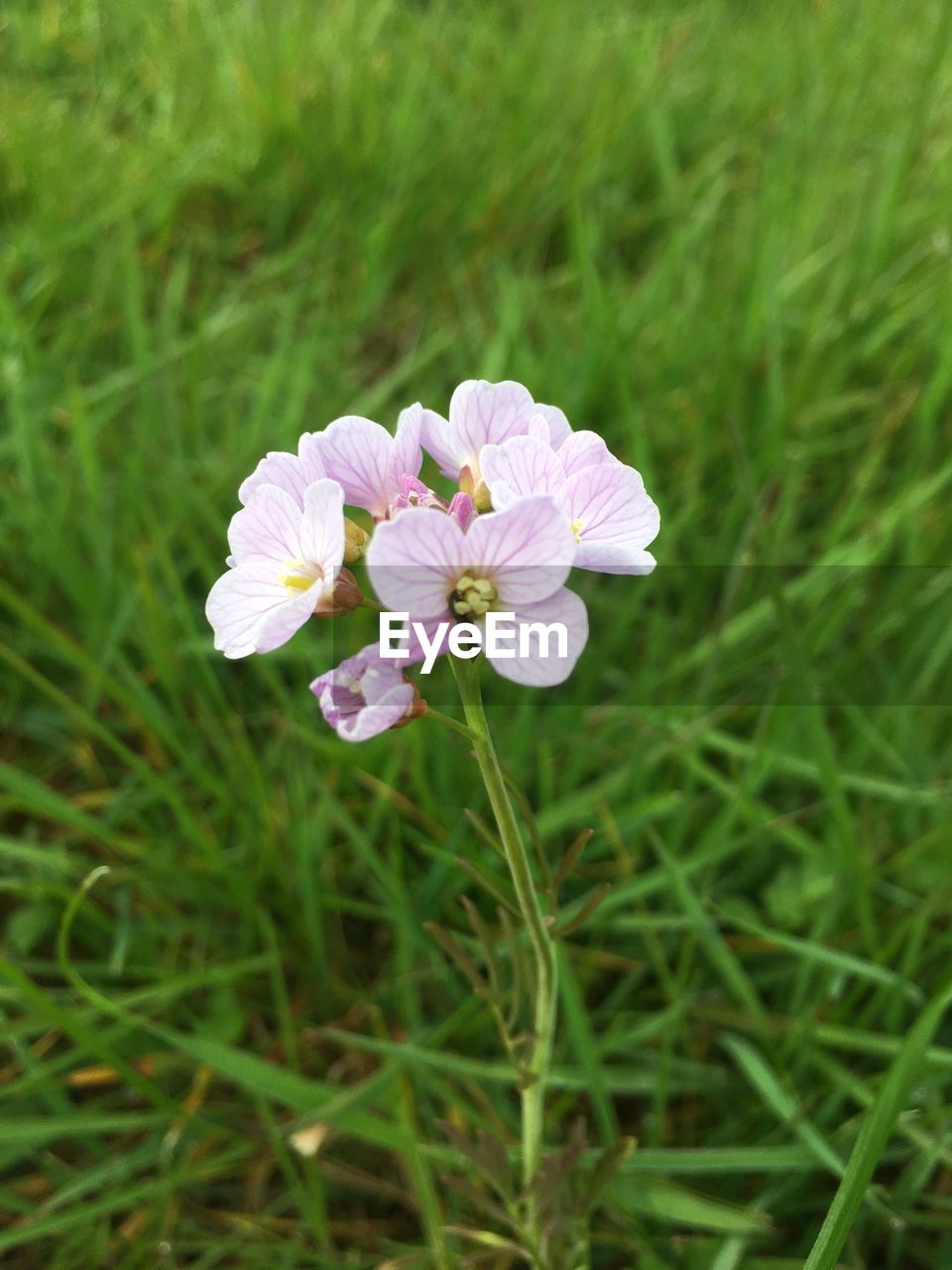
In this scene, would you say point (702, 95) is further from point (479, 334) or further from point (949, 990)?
point (949, 990)

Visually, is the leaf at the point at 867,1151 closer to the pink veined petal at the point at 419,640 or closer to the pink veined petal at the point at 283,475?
the pink veined petal at the point at 419,640

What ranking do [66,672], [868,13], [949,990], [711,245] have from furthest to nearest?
[868,13], [711,245], [66,672], [949,990]

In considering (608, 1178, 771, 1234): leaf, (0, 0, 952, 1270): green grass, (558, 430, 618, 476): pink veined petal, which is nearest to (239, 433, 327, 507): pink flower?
(558, 430, 618, 476): pink veined petal

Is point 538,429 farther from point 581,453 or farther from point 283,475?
point 283,475

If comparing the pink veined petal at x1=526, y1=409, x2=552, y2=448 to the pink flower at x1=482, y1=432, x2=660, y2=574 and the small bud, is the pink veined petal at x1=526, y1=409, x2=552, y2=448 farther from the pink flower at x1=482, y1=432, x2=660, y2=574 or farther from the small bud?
the small bud

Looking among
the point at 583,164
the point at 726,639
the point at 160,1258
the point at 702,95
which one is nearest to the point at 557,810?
the point at 726,639
